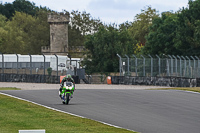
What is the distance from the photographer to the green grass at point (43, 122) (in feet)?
50.2

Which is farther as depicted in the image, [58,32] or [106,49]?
[58,32]

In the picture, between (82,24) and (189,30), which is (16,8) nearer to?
(82,24)

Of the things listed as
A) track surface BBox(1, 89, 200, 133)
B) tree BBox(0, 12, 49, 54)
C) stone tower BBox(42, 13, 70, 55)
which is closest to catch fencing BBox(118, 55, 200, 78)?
track surface BBox(1, 89, 200, 133)

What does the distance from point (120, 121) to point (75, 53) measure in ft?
311

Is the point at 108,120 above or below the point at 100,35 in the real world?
below

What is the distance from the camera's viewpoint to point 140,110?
21234 mm

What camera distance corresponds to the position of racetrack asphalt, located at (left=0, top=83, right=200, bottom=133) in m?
16.6

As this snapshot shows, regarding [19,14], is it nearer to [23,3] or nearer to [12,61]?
[23,3]

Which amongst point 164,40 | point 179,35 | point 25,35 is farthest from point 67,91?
point 25,35

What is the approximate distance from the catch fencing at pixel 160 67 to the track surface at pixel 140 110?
15158mm

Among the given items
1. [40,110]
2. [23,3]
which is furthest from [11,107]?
[23,3]

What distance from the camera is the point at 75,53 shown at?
112312mm

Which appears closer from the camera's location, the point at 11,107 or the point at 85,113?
the point at 85,113

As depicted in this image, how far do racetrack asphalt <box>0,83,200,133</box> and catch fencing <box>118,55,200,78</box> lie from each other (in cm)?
1520
